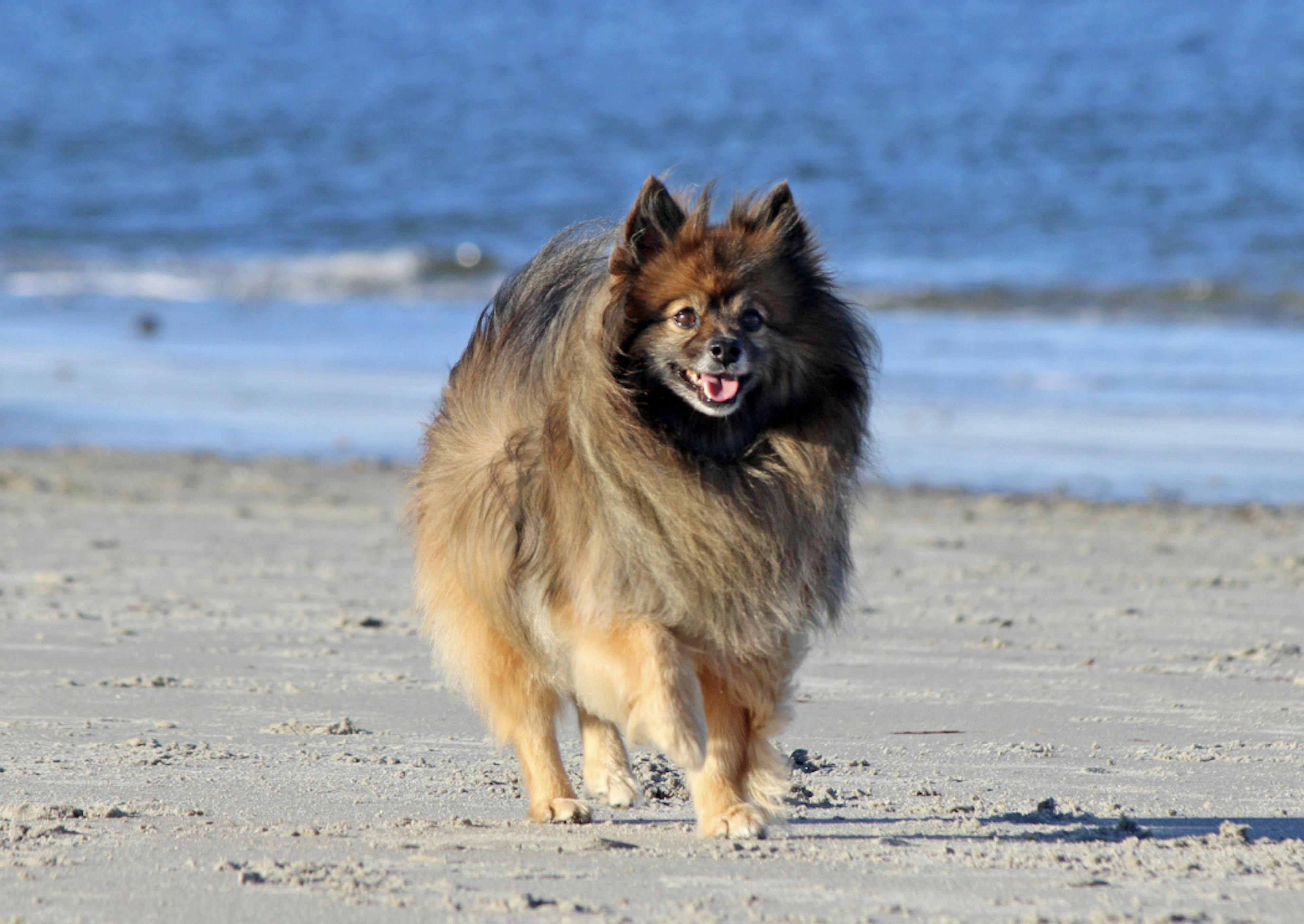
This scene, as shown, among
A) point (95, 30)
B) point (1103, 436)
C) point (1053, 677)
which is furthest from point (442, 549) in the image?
point (95, 30)

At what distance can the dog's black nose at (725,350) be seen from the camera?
3654 millimetres

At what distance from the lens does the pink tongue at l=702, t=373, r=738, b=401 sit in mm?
3703

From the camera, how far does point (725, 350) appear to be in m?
3.65

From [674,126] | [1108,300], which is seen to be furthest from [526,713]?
[674,126]

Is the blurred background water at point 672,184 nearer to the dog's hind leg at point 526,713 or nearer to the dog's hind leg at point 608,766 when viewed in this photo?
the dog's hind leg at point 608,766

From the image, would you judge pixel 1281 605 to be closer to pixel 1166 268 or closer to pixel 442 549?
pixel 442 549

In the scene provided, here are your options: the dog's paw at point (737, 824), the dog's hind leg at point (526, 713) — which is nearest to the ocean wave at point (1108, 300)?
the dog's hind leg at point (526, 713)

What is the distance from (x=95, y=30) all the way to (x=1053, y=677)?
42.9m

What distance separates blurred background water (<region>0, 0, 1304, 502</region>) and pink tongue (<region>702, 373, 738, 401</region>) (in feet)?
18.3

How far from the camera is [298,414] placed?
1127 cm

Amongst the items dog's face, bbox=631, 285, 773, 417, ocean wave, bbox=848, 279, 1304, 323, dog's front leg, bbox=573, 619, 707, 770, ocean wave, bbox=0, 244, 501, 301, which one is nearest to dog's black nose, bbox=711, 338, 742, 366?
dog's face, bbox=631, 285, 773, 417

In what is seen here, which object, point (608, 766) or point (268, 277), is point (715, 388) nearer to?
point (608, 766)

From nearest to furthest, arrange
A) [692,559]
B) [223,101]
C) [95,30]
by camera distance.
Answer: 1. [692,559]
2. [223,101]
3. [95,30]

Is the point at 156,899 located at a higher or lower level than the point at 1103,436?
lower
